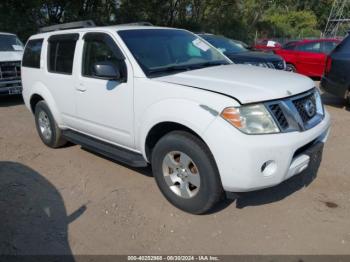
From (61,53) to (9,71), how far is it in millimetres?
5022

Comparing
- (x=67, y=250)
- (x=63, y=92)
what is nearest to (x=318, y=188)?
(x=67, y=250)

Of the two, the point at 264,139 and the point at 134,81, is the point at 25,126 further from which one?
the point at 264,139

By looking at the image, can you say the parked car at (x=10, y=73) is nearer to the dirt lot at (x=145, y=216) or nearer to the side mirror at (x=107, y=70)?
the dirt lot at (x=145, y=216)

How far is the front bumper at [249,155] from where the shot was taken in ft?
10.7

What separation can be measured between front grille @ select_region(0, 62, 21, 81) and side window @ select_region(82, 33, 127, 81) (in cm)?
555

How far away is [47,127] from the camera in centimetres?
601

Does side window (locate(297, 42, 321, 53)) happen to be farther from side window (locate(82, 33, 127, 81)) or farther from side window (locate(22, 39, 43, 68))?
side window (locate(82, 33, 127, 81))

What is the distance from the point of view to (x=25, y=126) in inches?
296

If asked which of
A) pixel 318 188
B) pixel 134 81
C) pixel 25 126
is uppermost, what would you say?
pixel 134 81

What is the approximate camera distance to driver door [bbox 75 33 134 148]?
4.25 m

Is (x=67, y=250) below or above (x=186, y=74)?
below

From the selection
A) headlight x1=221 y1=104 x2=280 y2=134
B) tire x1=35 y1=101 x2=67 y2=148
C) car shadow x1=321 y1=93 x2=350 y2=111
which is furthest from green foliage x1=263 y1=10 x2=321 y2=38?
headlight x1=221 y1=104 x2=280 y2=134

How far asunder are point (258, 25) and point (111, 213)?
35497 millimetres

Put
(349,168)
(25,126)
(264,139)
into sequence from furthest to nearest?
(25,126) → (349,168) → (264,139)
